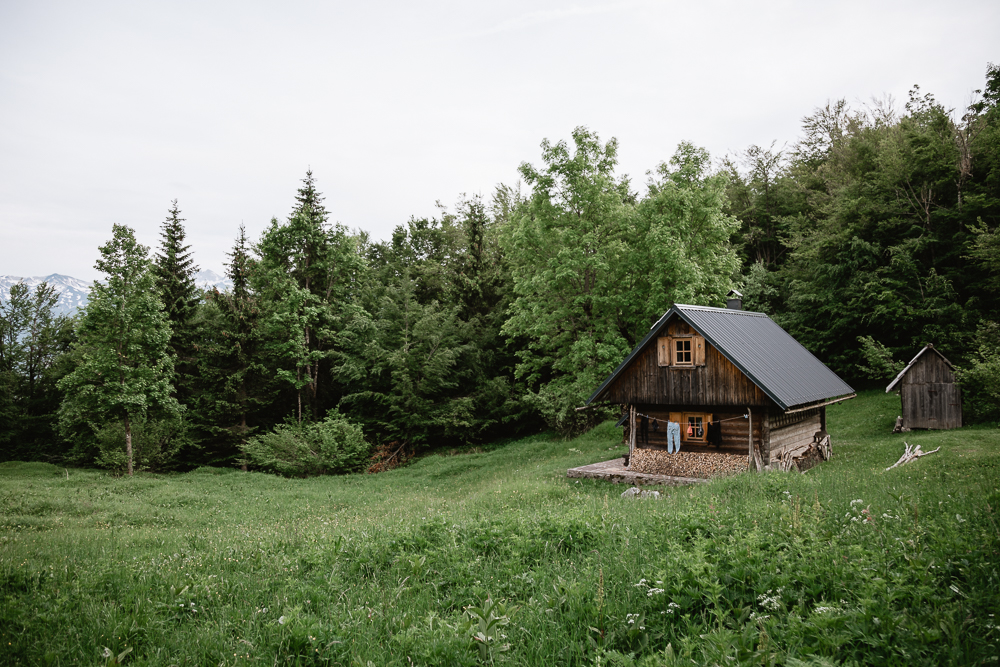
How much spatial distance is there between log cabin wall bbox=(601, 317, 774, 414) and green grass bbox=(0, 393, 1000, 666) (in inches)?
308

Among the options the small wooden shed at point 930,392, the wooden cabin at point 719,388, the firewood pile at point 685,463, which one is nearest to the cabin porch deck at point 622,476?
the firewood pile at point 685,463

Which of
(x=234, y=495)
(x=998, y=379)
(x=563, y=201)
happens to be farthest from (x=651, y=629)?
(x=563, y=201)

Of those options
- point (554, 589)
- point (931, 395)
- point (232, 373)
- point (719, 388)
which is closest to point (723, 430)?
point (719, 388)

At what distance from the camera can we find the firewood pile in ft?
62.2

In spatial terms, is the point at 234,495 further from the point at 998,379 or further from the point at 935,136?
the point at 935,136

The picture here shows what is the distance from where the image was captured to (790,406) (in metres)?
17.6

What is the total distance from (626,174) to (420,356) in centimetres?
1807

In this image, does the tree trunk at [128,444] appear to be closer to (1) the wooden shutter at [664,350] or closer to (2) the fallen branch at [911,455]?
(1) the wooden shutter at [664,350]

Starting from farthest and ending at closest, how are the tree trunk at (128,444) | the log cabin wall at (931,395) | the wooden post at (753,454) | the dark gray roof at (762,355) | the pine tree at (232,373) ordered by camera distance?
the pine tree at (232,373) < the tree trunk at (128,444) < the log cabin wall at (931,395) < the wooden post at (753,454) < the dark gray roof at (762,355)

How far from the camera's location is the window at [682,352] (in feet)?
64.3

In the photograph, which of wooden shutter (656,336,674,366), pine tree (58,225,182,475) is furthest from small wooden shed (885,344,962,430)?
pine tree (58,225,182,475)

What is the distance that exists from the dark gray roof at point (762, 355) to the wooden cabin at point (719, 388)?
1.9 inches

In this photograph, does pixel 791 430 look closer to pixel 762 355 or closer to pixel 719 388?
pixel 762 355

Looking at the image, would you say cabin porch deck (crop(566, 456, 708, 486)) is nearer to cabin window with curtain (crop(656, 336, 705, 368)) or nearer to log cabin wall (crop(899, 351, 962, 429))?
cabin window with curtain (crop(656, 336, 705, 368))
